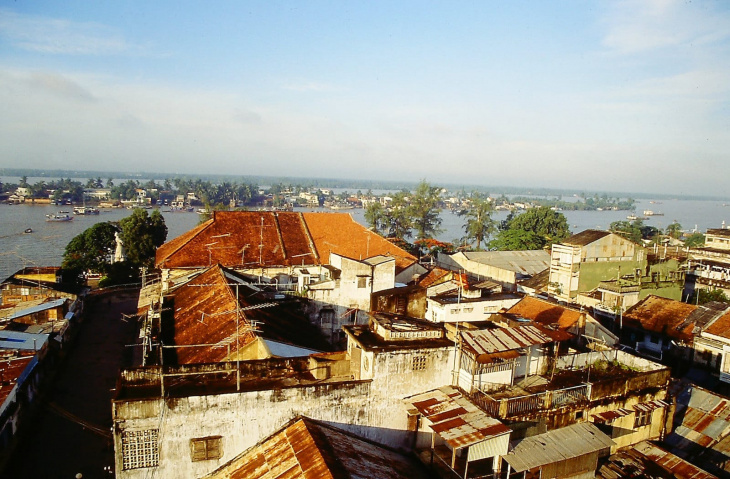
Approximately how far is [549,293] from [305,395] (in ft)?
60.4

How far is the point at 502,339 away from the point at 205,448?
583cm

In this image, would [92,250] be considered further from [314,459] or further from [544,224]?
[544,224]

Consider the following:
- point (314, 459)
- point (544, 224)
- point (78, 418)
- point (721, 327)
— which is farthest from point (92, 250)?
point (544, 224)

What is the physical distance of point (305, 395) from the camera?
8.60 meters

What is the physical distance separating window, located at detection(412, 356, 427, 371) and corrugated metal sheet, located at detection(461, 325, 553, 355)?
2.84 feet

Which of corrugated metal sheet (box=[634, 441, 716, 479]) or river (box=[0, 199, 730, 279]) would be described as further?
river (box=[0, 199, 730, 279])

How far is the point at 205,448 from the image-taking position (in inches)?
319

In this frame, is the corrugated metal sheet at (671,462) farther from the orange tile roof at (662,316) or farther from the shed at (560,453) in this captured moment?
the orange tile roof at (662,316)

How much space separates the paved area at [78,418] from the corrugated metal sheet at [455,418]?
5713 mm

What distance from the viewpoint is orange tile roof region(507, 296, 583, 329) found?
1570 centimetres

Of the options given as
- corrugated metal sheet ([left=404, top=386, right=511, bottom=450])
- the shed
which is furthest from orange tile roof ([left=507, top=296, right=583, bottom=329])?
corrugated metal sheet ([left=404, top=386, right=511, bottom=450])

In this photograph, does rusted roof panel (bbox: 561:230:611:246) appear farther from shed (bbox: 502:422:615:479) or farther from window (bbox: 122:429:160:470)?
window (bbox: 122:429:160:470)

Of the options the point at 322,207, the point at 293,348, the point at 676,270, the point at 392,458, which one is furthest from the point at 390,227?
the point at 322,207

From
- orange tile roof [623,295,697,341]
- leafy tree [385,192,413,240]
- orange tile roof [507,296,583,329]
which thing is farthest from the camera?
leafy tree [385,192,413,240]
